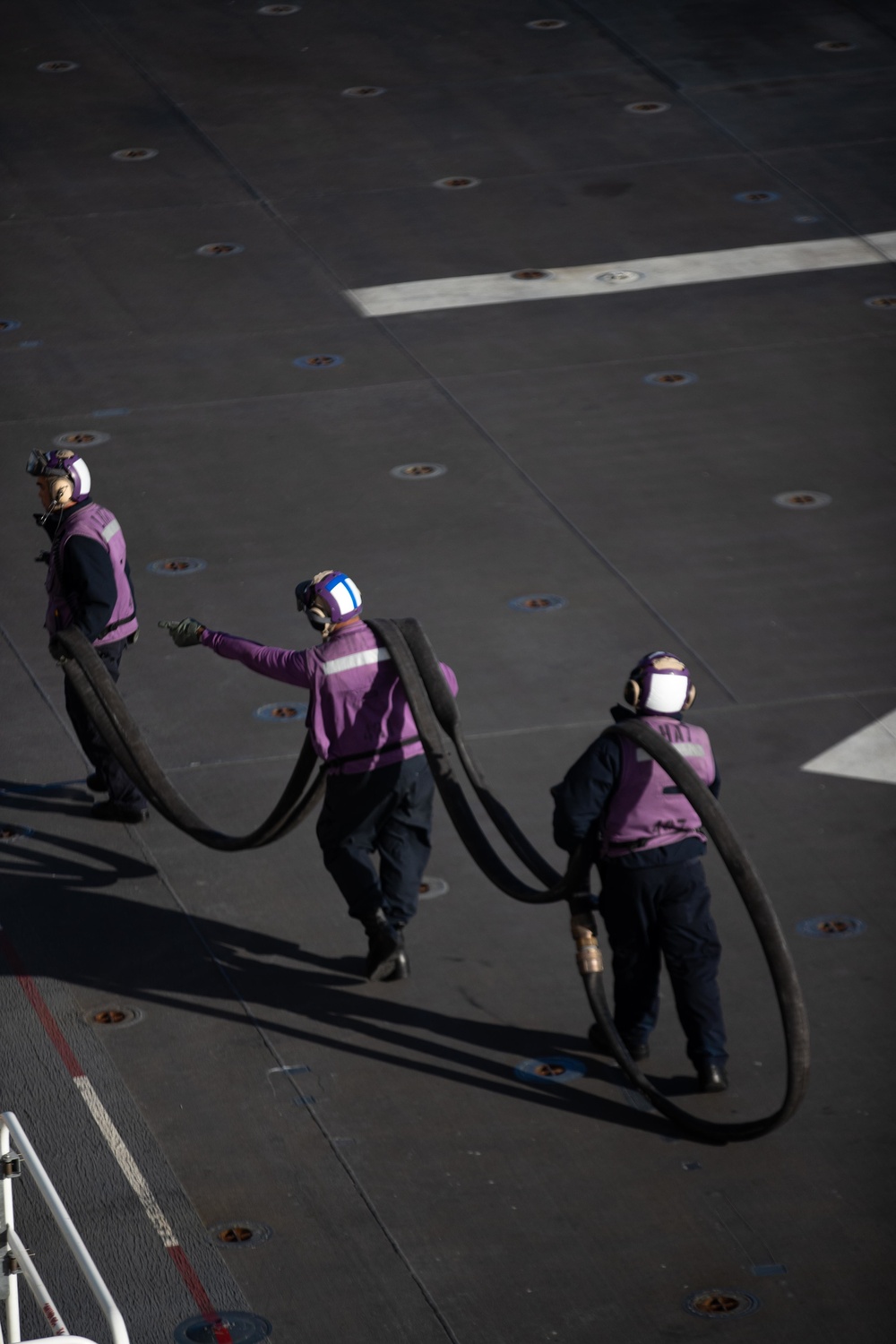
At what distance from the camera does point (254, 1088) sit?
24.5 feet

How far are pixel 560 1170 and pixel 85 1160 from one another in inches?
65.5

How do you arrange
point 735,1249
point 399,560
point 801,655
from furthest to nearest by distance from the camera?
point 399,560
point 801,655
point 735,1249

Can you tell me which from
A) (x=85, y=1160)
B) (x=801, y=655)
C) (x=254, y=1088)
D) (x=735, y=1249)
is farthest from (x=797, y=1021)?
(x=801, y=655)

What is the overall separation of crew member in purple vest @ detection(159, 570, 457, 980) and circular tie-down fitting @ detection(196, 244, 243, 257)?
870cm

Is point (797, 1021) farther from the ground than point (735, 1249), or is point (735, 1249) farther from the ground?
point (797, 1021)

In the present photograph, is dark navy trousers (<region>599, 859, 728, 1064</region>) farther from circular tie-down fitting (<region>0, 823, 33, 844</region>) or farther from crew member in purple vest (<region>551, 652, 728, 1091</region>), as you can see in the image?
circular tie-down fitting (<region>0, 823, 33, 844</region>)

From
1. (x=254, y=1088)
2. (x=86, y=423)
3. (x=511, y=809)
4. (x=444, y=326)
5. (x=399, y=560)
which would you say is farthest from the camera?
(x=444, y=326)

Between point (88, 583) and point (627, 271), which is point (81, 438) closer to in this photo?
point (88, 583)

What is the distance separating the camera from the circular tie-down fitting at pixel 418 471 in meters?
12.8

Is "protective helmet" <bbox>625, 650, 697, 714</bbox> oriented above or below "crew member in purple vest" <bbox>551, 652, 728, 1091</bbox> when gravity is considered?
above

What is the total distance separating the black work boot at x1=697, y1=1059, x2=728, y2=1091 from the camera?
7.36 metres

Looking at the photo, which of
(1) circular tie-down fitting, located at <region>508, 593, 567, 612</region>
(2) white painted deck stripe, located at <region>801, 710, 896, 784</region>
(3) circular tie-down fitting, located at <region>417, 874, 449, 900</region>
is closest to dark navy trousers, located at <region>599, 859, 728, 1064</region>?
(3) circular tie-down fitting, located at <region>417, 874, 449, 900</region>

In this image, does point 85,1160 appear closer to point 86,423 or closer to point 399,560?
point 399,560

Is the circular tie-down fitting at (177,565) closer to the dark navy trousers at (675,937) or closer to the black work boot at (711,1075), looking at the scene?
the dark navy trousers at (675,937)
